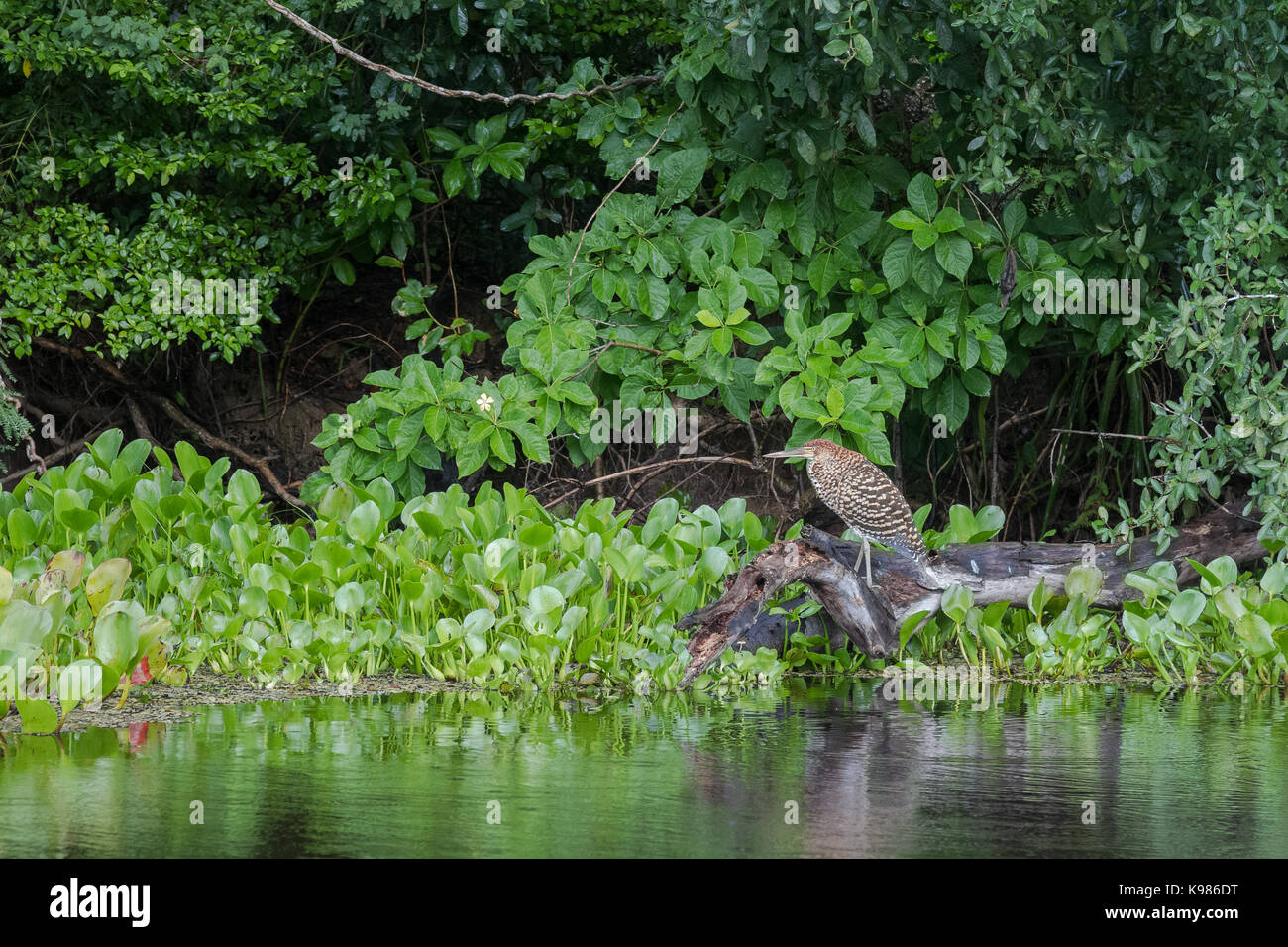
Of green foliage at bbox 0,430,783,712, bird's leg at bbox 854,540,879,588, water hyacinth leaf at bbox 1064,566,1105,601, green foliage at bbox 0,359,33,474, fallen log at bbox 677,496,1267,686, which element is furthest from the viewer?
green foliage at bbox 0,359,33,474

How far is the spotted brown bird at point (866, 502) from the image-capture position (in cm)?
574

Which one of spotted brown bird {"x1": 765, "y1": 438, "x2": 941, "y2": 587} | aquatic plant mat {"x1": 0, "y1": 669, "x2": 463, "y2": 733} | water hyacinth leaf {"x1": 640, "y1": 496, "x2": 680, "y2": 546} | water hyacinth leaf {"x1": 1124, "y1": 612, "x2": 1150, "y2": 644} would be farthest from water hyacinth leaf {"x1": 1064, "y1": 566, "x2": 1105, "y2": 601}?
aquatic plant mat {"x1": 0, "y1": 669, "x2": 463, "y2": 733}

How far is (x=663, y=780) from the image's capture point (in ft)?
13.8

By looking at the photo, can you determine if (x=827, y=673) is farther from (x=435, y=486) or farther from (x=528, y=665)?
(x=435, y=486)

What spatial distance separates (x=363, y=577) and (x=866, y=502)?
2.13 m

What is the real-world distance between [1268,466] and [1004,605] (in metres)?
1.12

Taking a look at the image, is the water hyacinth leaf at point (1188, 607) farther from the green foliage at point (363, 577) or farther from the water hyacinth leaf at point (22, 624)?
the water hyacinth leaf at point (22, 624)

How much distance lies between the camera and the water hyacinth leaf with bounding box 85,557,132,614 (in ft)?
18.4

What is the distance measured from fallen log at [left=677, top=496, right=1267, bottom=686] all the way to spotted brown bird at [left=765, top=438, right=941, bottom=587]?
0.32 feet

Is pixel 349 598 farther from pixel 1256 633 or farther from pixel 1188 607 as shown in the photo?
pixel 1256 633

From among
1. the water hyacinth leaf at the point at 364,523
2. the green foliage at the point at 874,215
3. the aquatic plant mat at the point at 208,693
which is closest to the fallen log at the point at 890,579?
the green foliage at the point at 874,215

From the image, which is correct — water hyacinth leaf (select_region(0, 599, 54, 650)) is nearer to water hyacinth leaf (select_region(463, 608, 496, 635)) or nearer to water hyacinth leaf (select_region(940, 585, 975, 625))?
water hyacinth leaf (select_region(463, 608, 496, 635))

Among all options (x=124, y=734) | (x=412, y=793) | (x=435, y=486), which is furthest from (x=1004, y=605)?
(x=435, y=486)

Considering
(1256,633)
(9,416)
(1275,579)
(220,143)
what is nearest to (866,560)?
(1256,633)
